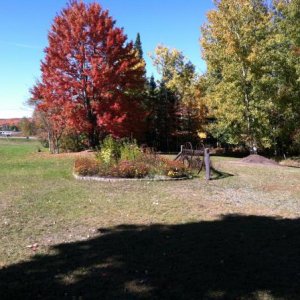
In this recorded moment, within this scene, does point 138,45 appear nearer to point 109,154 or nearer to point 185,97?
point 185,97

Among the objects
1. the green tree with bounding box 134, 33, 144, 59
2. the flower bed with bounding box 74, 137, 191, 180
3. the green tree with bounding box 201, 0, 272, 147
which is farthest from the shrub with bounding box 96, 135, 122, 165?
the green tree with bounding box 134, 33, 144, 59

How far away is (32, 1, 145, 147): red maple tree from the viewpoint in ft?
77.9

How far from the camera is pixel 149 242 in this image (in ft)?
20.9

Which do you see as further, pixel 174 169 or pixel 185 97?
pixel 185 97

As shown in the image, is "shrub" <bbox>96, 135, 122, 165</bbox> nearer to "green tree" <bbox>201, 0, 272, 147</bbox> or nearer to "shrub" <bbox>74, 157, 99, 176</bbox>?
"shrub" <bbox>74, 157, 99, 176</bbox>

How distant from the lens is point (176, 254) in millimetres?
5734

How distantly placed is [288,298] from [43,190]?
8.16m

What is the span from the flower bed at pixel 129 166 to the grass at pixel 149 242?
119cm

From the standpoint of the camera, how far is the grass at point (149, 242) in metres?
4.62

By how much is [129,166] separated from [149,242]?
6721 mm

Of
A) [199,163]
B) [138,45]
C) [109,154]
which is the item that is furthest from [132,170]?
[138,45]

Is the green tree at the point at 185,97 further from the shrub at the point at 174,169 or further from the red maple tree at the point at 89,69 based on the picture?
the shrub at the point at 174,169

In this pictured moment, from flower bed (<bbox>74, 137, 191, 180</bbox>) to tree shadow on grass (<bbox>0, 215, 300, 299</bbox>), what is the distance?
582 centimetres

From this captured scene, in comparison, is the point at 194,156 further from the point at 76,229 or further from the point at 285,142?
the point at 285,142
